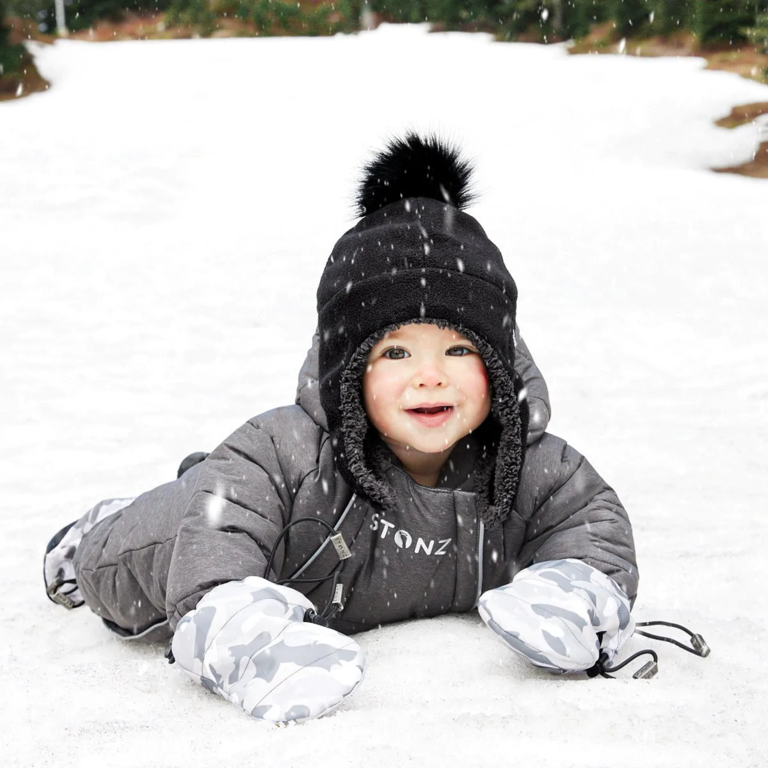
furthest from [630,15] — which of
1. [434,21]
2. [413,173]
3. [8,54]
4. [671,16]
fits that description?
[413,173]

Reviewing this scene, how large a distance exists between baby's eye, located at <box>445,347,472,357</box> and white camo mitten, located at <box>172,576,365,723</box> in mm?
657

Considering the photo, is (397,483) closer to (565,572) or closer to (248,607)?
(565,572)

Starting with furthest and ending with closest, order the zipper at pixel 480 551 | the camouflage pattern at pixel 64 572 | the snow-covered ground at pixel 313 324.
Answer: the camouflage pattern at pixel 64 572 → the zipper at pixel 480 551 → the snow-covered ground at pixel 313 324

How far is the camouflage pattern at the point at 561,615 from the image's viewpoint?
1816 mm

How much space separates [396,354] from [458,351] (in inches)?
5.7

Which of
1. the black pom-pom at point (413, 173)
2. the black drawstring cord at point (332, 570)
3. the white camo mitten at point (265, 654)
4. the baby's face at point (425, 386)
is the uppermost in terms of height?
the black pom-pom at point (413, 173)

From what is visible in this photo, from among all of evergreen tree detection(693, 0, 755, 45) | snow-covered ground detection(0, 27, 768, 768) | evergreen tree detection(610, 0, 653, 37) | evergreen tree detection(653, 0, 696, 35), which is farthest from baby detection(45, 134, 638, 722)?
evergreen tree detection(653, 0, 696, 35)

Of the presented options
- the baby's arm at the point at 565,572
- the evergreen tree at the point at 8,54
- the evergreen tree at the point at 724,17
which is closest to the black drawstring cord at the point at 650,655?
the baby's arm at the point at 565,572

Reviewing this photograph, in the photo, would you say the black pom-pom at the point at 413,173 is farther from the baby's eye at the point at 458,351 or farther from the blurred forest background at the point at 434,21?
the blurred forest background at the point at 434,21

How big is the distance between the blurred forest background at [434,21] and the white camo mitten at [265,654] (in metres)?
14.7

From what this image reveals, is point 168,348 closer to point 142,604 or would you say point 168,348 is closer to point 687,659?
point 142,604

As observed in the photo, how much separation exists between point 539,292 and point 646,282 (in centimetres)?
99

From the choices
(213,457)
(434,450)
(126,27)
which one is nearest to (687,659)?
(434,450)

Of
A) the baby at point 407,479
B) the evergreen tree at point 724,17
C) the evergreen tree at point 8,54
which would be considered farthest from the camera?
the evergreen tree at point 724,17
